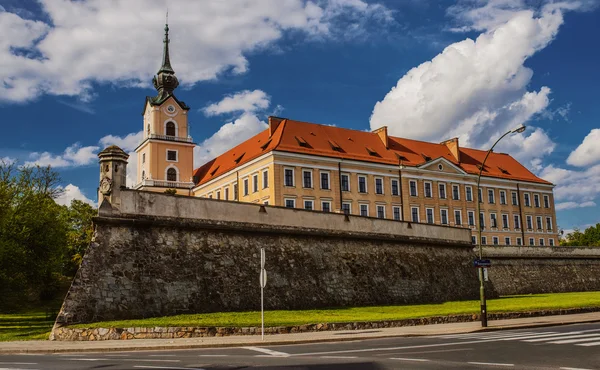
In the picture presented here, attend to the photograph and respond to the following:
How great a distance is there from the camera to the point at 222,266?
2562cm

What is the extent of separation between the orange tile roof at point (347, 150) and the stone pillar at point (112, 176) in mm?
32358

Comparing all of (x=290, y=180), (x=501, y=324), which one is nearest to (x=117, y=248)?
(x=501, y=324)

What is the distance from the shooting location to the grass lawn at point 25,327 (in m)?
21.1

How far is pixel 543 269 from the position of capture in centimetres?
4806

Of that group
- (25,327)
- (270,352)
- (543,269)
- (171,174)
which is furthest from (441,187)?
(270,352)

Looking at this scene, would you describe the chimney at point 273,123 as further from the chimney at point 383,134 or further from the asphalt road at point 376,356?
the asphalt road at point 376,356

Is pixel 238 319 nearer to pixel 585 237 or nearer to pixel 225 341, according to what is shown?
pixel 225 341

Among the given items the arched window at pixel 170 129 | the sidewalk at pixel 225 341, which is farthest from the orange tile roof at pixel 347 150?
the sidewalk at pixel 225 341

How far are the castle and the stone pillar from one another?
105 feet

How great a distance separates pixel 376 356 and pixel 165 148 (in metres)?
62.8

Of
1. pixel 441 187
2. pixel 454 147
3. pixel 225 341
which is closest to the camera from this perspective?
pixel 225 341

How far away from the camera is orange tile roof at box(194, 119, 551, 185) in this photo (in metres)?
59.4

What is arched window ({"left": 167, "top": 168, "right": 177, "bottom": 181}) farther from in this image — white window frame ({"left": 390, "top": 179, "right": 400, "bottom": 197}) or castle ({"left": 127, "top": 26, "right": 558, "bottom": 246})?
white window frame ({"left": 390, "top": 179, "right": 400, "bottom": 197})

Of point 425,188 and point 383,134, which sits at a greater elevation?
point 383,134
